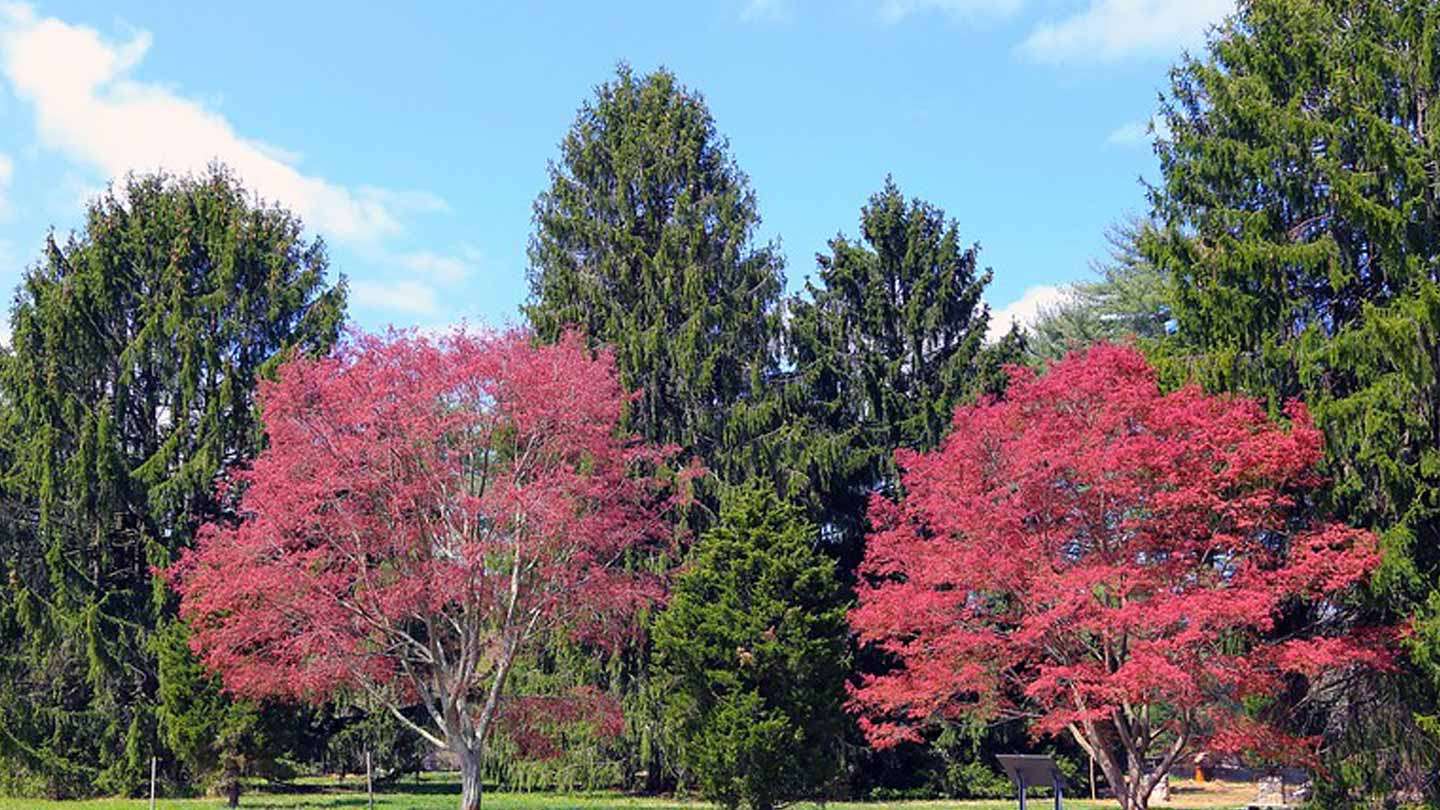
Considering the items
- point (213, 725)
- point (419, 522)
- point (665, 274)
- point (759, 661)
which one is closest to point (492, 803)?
point (213, 725)

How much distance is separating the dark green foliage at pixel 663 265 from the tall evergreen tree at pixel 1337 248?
11.1 metres

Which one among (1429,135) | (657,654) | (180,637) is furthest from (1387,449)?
(180,637)

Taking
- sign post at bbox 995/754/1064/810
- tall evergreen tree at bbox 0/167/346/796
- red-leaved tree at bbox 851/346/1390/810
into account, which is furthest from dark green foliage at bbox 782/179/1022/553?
sign post at bbox 995/754/1064/810

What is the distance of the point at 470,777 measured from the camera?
21688 millimetres

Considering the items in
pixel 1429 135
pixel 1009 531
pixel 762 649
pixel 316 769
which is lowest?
pixel 316 769

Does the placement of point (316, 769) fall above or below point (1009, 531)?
below

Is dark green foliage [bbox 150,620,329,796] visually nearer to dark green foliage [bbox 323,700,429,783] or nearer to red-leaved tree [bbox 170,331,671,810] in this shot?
red-leaved tree [bbox 170,331,671,810]

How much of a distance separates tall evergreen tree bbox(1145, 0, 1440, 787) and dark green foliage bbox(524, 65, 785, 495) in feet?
36.3

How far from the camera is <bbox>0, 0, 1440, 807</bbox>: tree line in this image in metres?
19.2

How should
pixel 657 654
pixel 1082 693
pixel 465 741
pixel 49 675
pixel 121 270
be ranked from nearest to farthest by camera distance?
pixel 1082 693 → pixel 465 741 → pixel 657 654 → pixel 49 675 → pixel 121 270

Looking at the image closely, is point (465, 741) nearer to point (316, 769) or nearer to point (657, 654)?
point (657, 654)

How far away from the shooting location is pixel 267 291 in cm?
3203

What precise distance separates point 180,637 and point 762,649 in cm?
1217

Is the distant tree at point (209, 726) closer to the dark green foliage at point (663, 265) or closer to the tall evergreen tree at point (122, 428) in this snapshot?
the tall evergreen tree at point (122, 428)
